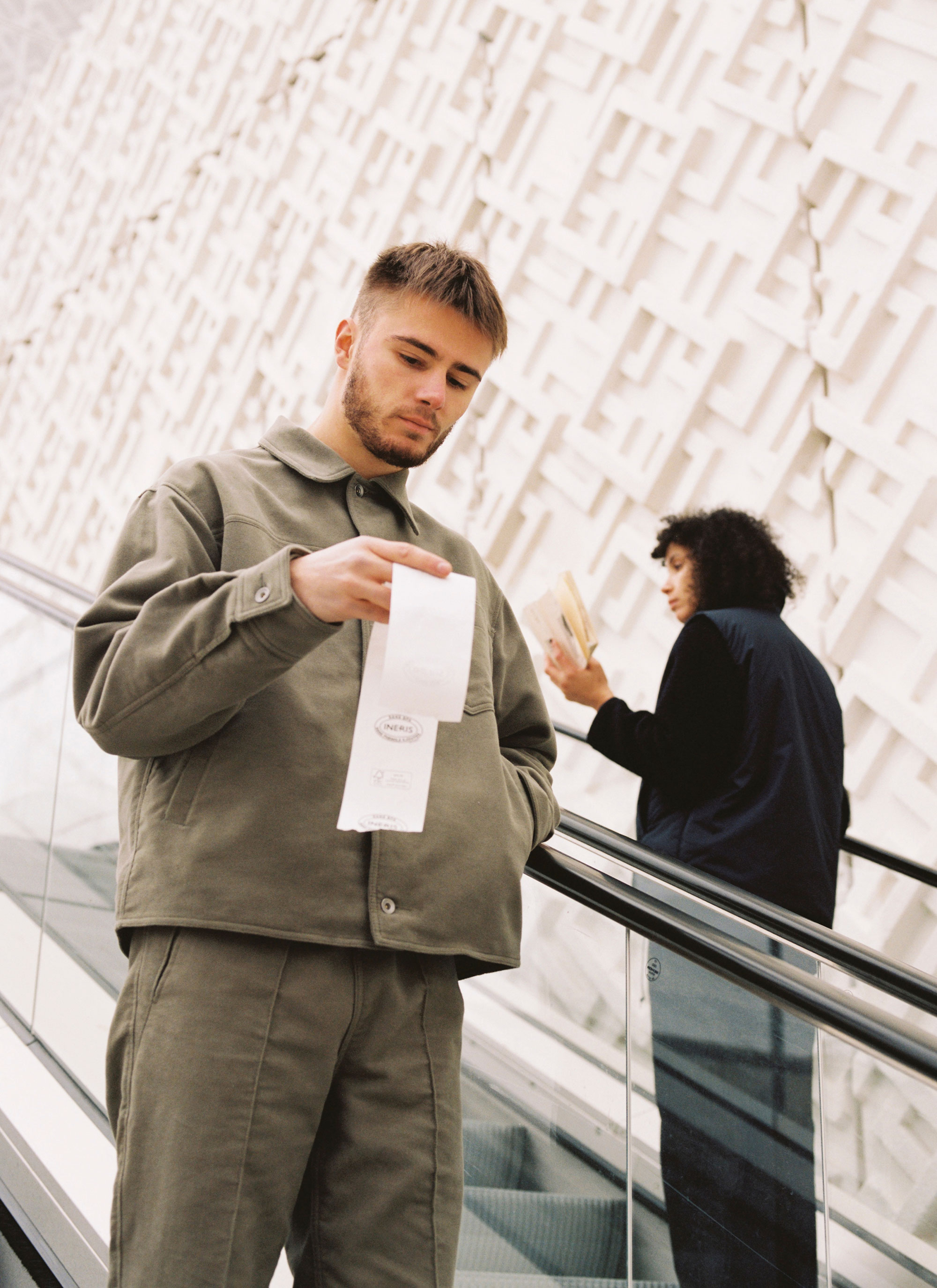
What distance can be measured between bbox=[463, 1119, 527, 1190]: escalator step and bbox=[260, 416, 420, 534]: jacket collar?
790 millimetres

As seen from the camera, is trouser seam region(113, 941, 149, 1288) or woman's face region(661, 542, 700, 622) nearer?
trouser seam region(113, 941, 149, 1288)

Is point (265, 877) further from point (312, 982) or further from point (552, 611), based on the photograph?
point (552, 611)

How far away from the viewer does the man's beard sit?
1.03 meters

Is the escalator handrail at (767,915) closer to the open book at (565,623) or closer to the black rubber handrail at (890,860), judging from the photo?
the open book at (565,623)

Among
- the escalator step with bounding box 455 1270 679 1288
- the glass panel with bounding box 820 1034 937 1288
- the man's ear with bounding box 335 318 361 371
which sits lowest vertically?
the escalator step with bounding box 455 1270 679 1288

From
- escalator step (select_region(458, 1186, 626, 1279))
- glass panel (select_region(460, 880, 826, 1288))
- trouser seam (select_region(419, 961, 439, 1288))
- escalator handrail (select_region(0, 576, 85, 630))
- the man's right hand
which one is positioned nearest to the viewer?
the man's right hand

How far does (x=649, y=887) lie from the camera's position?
1.31 m

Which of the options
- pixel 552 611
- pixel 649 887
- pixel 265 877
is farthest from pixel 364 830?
pixel 552 611

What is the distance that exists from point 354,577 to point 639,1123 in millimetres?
787

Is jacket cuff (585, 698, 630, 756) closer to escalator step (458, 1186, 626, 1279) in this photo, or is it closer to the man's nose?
escalator step (458, 1186, 626, 1279)

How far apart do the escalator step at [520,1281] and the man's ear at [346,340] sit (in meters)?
1.04

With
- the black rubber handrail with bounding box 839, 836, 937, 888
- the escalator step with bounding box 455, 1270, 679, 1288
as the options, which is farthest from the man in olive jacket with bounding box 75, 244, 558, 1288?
the black rubber handrail with bounding box 839, 836, 937, 888

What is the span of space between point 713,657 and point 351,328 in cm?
77

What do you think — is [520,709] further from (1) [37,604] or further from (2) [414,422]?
(1) [37,604]
